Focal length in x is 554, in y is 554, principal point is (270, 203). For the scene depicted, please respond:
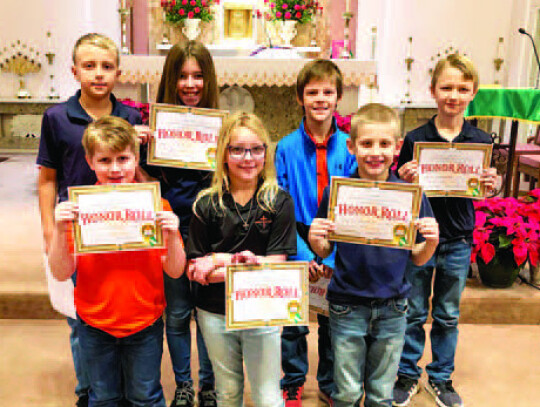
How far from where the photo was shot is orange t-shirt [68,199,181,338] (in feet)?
6.32

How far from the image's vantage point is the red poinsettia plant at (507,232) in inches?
136

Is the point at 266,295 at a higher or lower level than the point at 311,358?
higher

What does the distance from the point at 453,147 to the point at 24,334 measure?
2646 mm

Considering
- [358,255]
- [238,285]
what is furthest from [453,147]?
[238,285]

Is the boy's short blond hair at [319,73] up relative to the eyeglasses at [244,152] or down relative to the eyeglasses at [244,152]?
up

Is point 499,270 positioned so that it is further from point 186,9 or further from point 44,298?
point 186,9

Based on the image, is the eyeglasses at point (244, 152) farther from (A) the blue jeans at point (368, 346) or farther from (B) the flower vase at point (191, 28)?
(B) the flower vase at point (191, 28)

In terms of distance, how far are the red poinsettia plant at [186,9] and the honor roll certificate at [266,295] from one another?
22.1 feet

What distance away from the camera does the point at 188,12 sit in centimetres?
782

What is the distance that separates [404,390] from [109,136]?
1.76 metres

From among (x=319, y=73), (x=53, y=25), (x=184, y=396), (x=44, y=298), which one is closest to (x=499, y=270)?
(x=319, y=73)

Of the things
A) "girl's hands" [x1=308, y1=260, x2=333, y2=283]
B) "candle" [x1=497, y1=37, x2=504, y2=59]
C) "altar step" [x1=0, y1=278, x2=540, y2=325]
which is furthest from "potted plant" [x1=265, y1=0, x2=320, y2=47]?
"girl's hands" [x1=308, y1=260, x2=333, y2=283]

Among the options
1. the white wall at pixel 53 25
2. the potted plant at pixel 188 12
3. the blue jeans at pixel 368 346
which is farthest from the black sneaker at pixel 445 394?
the white wall at pixel 53 25

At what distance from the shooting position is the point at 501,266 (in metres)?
3.59
